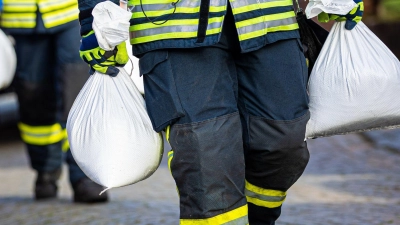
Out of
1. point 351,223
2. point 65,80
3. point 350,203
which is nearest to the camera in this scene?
point 351,223

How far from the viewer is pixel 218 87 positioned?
2947mm

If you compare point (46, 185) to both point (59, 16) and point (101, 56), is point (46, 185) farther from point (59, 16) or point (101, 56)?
point (101, 56)

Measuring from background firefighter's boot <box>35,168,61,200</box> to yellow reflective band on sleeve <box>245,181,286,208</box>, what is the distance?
255 cm

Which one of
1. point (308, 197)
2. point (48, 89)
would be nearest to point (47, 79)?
point (48, 89)

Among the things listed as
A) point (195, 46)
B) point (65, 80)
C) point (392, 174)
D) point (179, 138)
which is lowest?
Answer: point (392, 174)

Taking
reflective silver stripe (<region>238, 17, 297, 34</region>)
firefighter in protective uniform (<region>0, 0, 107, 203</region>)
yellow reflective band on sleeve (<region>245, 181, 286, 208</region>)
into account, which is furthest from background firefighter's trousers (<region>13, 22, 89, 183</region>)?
reflective silver stripe (<region>238, 17, 297, 34</region>)

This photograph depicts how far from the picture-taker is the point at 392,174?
5.76 m

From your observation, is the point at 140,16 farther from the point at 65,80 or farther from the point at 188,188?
the point at 65,80

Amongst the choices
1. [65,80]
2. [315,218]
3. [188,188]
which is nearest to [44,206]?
[65,80]

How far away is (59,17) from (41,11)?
0.37 feet

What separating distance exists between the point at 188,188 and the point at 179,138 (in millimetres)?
171

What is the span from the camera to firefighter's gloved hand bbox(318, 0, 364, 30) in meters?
3.16

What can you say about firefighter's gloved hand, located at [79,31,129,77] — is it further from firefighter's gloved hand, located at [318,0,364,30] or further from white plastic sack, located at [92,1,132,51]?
firefighter's gloved hand, located at [318,0,364,30]

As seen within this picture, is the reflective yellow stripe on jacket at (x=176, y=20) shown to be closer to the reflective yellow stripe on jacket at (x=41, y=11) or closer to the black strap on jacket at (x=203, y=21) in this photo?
the black strap on jacket at (x=203, y=21)
